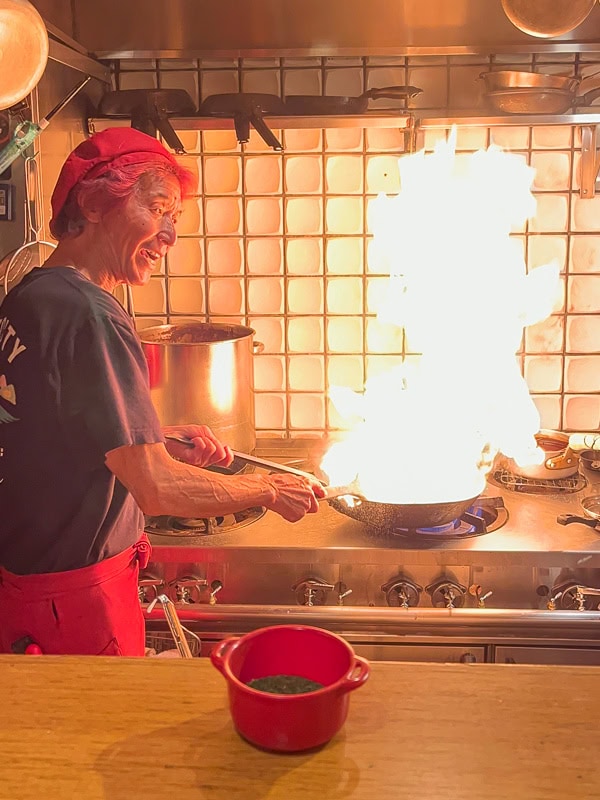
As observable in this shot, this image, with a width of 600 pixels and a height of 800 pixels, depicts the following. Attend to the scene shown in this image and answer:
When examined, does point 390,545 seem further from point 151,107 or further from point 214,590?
point 151,107

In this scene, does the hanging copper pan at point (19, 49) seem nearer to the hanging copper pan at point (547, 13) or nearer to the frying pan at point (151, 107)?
the frying pan at point (151, 107)

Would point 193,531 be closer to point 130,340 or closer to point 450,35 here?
point 130,340

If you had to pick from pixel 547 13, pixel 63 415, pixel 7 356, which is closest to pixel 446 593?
pixel 63 415

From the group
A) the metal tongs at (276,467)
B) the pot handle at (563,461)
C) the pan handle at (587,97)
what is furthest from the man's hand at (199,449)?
the pan handle at (587,97)

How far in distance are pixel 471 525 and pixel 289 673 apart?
104 centimetres

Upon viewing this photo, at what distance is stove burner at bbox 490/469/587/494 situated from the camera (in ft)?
6.93

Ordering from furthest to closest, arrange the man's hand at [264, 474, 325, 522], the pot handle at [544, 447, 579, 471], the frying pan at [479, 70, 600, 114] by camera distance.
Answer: the pot handle at [544, 447, 579, 471], the frying pan at [479, 70, 600, 114], the man's hand at [264, 474, 325, 522]

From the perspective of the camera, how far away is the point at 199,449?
66.7 inches

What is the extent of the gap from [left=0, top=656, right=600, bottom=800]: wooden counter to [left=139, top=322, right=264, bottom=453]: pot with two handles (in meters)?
1.10

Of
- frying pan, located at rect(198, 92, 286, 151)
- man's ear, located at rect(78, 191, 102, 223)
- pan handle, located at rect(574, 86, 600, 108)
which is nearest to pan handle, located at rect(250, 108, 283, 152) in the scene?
frying pan, located at rect(198, 92, 286, 151)

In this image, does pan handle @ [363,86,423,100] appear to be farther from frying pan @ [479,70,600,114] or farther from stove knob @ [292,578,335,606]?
stove knob @ [292,578,335,606]

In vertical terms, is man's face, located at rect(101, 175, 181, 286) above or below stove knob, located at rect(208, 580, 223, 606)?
above

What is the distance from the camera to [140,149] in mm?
1506

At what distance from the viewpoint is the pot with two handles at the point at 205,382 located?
204 centimetres
